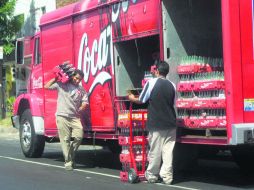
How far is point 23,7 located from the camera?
28.4m

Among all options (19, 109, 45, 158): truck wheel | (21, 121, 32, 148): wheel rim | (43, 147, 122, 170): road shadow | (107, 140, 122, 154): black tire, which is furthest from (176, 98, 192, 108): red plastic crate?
(21, 121, 32, 148): wheel rim

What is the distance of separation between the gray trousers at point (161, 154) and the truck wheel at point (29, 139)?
435cm

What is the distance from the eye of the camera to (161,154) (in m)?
8.69

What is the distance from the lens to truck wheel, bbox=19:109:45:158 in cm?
1244

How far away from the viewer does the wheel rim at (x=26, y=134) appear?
12.6 meters

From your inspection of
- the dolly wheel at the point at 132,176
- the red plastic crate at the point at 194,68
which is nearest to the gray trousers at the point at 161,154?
the dolly wheel at the point at 132,176

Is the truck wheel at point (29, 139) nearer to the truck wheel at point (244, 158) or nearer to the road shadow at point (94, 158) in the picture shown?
the road shadow at point (94, 158)

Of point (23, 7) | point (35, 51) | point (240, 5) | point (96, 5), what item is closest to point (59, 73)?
point (96, 5)

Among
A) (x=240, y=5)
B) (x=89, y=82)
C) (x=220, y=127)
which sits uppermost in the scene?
(x=240, y=5)

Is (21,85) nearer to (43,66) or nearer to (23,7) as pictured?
(43,66)

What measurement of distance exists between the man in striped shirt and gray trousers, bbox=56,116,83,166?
2.19 meters

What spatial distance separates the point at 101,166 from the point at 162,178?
276cm

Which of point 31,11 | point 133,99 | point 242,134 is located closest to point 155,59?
point 133,99

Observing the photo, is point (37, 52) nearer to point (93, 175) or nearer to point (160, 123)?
point (93, 175)
